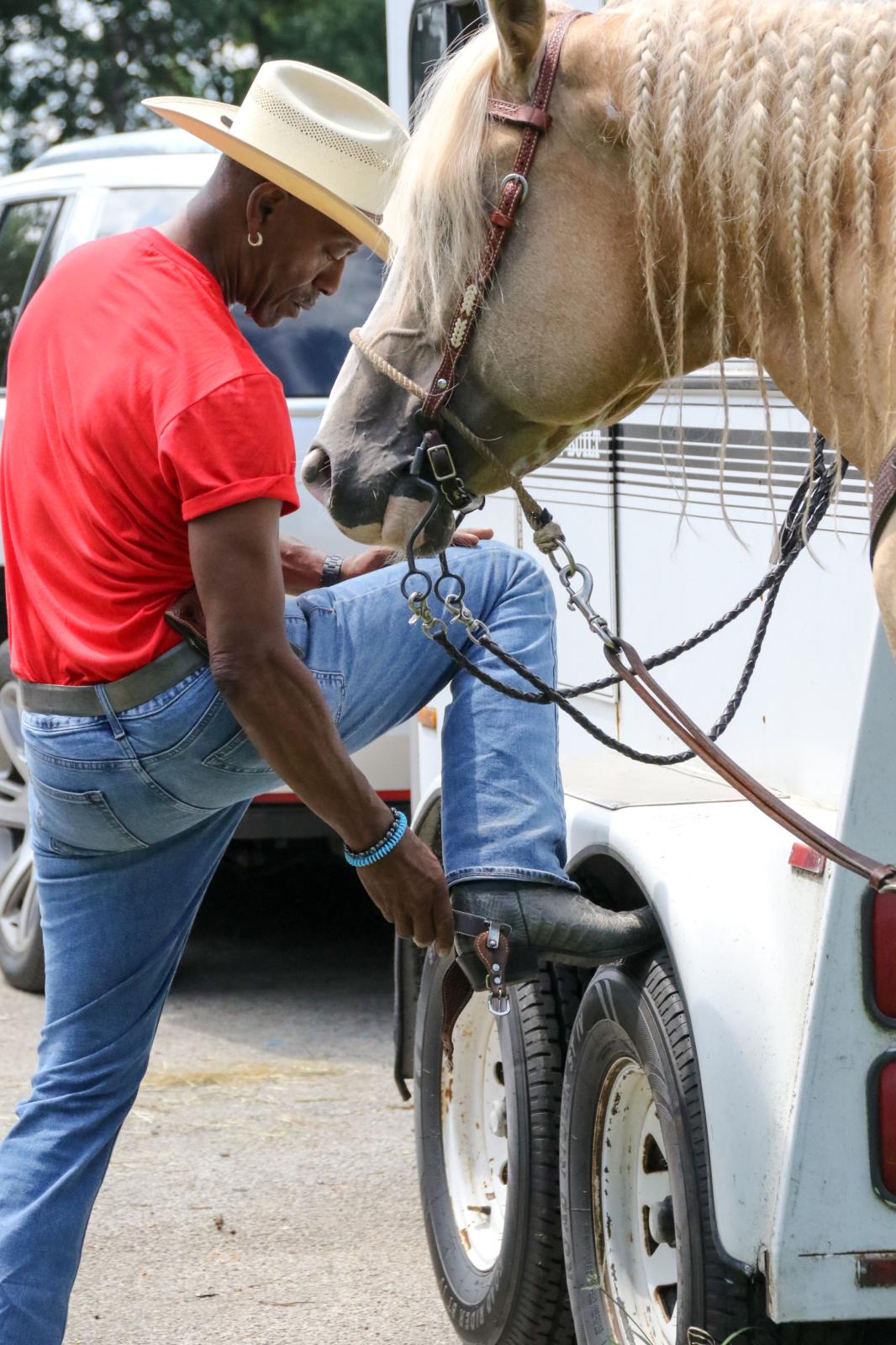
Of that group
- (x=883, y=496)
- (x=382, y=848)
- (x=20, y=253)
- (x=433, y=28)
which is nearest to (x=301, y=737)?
(x=382, y=848)

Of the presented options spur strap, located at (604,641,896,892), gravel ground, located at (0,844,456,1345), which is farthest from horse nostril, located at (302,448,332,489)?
gravel ground, located at (0,844,456,1345)

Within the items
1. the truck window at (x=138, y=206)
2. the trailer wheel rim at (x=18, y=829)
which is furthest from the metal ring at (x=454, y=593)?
the truck window at (x=138, y=206)

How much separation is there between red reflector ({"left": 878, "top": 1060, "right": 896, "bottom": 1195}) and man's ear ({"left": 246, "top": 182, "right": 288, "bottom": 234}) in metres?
1.53

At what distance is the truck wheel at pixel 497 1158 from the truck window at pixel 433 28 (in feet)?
7.14

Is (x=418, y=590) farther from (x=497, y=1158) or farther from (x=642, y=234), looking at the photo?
(x=497, y=1158)

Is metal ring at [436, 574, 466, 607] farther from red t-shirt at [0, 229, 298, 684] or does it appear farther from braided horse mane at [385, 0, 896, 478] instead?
braided horse mane at [385, 0, 896, 478]

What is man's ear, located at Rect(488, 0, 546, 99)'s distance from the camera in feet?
6.42

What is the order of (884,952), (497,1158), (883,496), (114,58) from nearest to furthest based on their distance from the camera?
(883,496) → (884,952) → (497,1158) → (114,58)

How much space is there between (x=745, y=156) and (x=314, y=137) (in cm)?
90

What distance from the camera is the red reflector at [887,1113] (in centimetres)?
216

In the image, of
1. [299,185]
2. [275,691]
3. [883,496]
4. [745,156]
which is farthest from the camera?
[299,185]

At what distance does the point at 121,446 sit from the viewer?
2.36 m

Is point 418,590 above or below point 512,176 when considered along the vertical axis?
below

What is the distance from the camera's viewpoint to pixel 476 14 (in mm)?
3854
